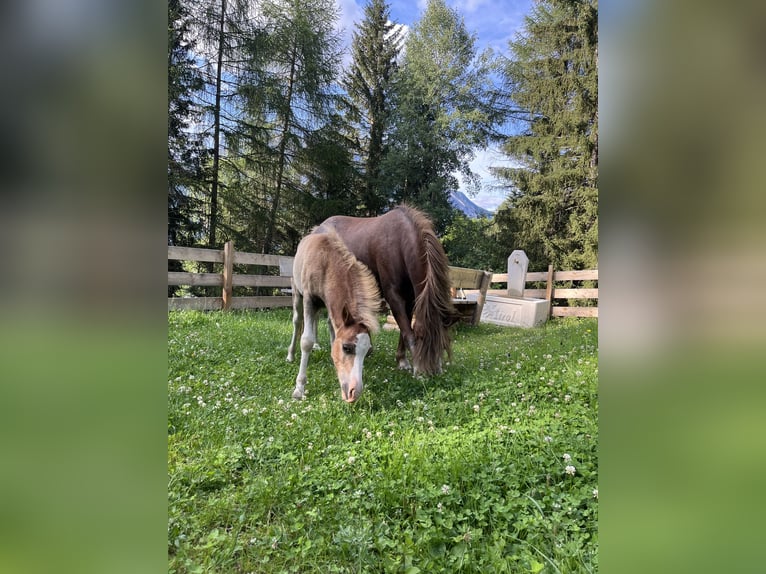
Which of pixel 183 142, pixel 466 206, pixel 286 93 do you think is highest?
pixel 286 93

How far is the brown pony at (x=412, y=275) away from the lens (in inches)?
140

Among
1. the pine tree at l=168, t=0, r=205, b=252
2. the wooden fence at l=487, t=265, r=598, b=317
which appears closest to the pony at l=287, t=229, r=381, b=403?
the pine tree at l=168, t=0, r=205, b=252

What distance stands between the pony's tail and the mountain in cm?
1125

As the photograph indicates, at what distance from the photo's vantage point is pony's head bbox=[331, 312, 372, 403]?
8.66 feet

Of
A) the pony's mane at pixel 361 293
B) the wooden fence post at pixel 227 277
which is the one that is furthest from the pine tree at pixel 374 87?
the pony's mane at pixel 361 293

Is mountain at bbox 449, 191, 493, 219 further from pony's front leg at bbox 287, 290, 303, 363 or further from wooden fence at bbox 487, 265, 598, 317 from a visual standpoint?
pony's front leg at bbox 287, 290, 303, 363

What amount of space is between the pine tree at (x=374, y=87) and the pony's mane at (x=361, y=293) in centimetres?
1033

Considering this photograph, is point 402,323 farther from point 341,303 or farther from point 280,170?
point 280,170

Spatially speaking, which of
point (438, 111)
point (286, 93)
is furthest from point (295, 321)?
point (438, 111)

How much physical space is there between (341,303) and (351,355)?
0.49 m

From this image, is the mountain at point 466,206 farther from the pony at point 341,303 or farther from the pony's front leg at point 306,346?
the pony's front leg at point 306,346

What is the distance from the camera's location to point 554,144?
12242 millimetres
